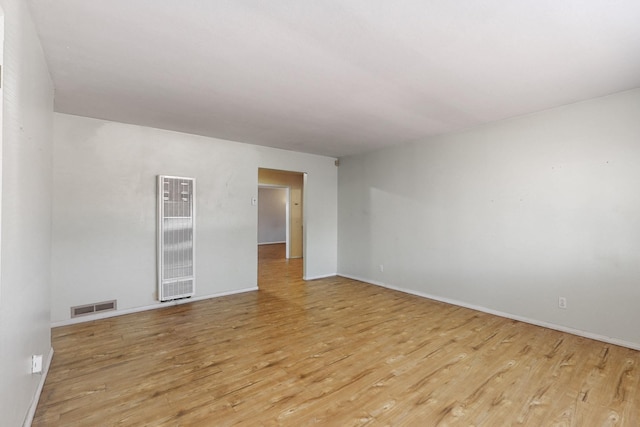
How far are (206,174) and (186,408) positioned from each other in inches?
126

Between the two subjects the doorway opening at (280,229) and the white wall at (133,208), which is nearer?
the white wall at (133,208)

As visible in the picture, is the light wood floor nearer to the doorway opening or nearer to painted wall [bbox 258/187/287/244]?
the doorway opening

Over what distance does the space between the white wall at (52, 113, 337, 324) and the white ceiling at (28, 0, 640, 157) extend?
437mm

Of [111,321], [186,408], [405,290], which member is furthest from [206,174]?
[405,290]

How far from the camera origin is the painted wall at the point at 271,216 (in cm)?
1070

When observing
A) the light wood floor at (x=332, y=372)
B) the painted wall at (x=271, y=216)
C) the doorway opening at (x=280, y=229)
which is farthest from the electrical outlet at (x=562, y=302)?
the painted wall at (x=271, y=216)

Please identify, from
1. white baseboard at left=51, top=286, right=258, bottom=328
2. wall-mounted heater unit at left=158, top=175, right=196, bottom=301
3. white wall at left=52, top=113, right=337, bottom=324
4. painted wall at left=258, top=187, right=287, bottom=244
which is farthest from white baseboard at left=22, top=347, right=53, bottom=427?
painted wall at left=258, top=187, right=287, bottom=244

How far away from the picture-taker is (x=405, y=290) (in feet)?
15.4

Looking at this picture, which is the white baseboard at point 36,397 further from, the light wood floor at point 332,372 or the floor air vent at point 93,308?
the floor air vent at point 93,308

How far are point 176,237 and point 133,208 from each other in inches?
25.1

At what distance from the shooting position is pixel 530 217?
335 centimetres

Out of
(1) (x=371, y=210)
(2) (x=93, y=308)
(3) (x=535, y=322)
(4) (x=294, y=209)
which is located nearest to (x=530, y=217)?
(3) (x=535, y=322)

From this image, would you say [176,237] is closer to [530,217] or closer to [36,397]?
[36,397]

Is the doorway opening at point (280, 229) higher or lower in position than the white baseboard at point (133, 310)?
higher
